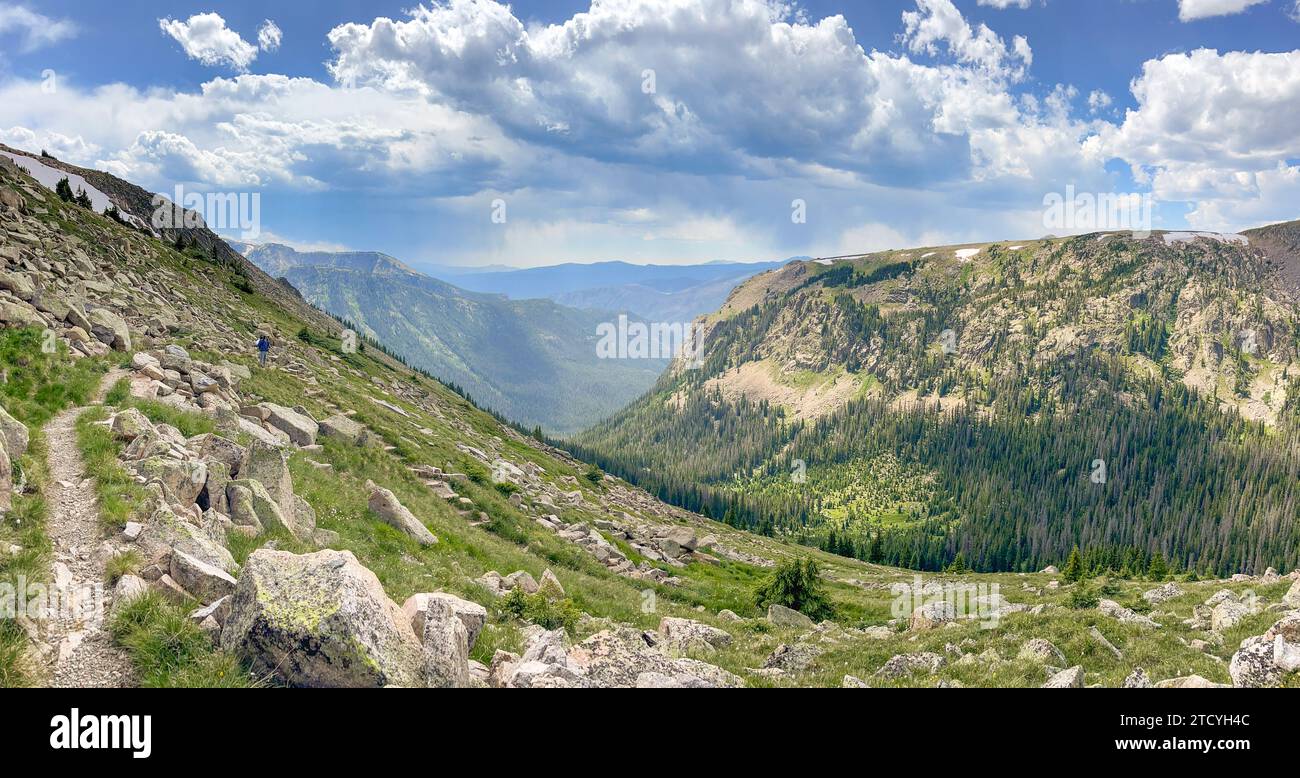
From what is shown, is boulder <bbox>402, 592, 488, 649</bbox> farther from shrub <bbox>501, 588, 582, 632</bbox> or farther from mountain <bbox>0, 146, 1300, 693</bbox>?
shrub <bbox>501, 588, 582, 632</bbox>

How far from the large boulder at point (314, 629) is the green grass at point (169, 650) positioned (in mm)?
365

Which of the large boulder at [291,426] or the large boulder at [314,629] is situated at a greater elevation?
the large boulder at [291,426]

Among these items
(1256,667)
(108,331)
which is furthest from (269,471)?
(1256,667)

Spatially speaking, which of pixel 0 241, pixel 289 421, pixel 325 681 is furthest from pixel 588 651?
pixel 0 241

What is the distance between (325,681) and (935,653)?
2204 centimetres

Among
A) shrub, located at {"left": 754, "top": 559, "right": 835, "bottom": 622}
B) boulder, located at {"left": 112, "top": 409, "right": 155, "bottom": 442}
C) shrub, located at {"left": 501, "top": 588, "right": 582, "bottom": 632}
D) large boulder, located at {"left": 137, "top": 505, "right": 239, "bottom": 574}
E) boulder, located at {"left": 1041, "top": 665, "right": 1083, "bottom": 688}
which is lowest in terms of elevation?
shrub, located at {"left": 754, "top": 559, "right": 835, "bottom": 622}

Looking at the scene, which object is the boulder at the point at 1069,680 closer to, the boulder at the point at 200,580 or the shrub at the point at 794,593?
the boulder at the point at 200,580

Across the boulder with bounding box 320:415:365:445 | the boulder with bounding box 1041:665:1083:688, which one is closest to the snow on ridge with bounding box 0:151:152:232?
the boulder with bounding box 320:415:365:445

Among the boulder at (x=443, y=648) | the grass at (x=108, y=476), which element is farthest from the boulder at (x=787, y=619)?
the grass at (x=108, y=476)

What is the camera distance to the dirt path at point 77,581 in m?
10.4

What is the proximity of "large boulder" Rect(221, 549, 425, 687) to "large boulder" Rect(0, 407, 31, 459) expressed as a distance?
Result: 10736 mm

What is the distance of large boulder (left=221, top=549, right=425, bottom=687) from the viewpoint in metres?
10.7
